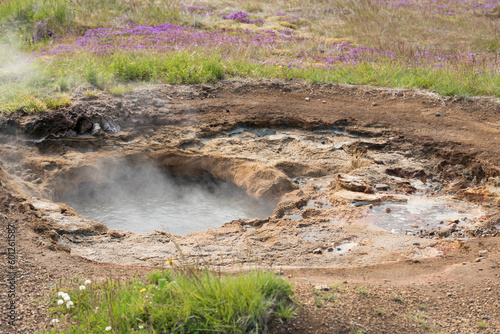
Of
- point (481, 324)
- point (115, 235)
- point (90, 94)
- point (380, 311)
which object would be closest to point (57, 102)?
point (90, 94)

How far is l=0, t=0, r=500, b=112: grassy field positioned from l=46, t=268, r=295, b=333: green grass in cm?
463

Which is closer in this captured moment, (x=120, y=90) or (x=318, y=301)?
(x=318, y=301)

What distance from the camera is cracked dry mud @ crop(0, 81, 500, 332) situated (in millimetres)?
4527

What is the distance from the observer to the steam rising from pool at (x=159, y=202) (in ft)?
18.9

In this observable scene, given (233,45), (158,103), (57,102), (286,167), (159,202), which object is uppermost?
(233,45)

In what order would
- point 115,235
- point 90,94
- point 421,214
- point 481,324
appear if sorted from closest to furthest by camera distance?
point 481,324 < point 115,235 < point 421,214 < point 90,94

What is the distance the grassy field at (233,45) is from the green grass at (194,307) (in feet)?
15.2

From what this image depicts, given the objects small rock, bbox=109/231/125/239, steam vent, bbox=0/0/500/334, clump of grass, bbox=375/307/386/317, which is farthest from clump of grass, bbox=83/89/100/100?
clump of grass, bbox=375/307/386/317

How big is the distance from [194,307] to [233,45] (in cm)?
821

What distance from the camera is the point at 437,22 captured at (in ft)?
46.0

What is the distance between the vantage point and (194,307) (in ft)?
8.97

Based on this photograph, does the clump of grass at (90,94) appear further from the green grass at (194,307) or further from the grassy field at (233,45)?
the green grass at (194,307)

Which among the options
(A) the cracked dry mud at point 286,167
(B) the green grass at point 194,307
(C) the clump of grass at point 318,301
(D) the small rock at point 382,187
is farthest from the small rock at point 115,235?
(D) the small rock at point 382,187

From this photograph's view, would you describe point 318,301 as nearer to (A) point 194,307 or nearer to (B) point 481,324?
(A) point 194,307
